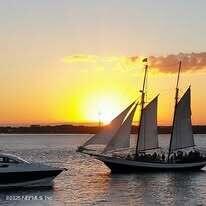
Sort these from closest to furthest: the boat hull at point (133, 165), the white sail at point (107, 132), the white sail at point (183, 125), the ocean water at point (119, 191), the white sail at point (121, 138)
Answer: the ocean water at point (119, 191) < the white sail at point (107, 132) < the white sail at point (121, 138) < the boat hull at point (133, 165) < the white sail at point (183, 125)

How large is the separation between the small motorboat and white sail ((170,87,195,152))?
3054 cm

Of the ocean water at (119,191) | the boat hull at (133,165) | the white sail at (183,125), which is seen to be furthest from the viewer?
the white sail at (183,125)

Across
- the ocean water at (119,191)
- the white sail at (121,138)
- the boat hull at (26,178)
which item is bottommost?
the ocean water at (119,191)

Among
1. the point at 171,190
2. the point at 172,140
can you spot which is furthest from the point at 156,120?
the point at 171,190

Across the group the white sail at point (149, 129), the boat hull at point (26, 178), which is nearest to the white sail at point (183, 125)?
the white sail at point (149, 129)

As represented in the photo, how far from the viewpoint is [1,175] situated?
51031 mm

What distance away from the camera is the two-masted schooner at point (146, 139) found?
7306 centimetres

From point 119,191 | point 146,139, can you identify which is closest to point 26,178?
point 119,191

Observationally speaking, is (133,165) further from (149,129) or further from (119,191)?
(119,191)

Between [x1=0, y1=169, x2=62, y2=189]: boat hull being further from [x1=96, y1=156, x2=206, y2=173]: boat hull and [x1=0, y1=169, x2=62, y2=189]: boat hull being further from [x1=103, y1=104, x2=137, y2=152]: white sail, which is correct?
[x1=96, y1=156, x2=206, y2=173]: boat hull

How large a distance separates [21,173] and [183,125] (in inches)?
1346

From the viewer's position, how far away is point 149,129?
257 ft

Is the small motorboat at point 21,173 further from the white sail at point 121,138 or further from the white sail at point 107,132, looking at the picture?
the white sail at point 121,138

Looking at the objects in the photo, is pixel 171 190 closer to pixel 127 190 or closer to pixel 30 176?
pixel 127 190
